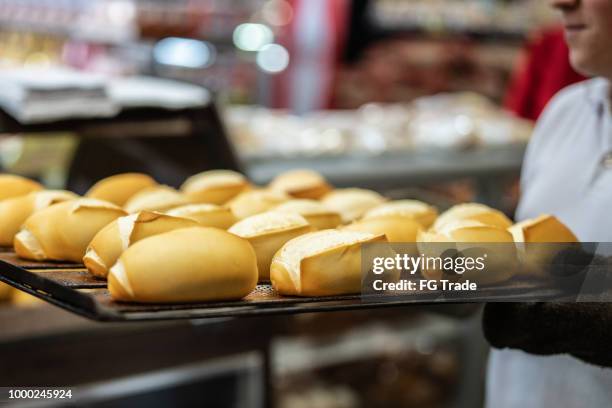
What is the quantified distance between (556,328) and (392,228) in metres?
0.20

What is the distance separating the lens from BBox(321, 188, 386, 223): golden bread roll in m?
1.02

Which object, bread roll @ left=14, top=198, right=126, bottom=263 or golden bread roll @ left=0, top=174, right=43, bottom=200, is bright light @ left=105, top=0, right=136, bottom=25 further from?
bread roll @ left=14, top=198, right=126, bottom=263

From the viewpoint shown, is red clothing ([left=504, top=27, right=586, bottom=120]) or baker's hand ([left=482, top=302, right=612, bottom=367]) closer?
baker's hand ([left=482, top=302, right=612, bottom=367])

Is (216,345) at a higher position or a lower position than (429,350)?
higher

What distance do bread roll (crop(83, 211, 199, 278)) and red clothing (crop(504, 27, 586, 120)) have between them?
2.29m

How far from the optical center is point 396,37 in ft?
16.5

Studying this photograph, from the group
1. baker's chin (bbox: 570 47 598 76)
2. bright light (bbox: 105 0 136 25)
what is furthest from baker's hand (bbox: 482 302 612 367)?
bright light (bbox: 105 0 136 25)

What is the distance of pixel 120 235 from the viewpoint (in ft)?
2.54

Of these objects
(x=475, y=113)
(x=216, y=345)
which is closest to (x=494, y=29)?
(x=475, y=113)

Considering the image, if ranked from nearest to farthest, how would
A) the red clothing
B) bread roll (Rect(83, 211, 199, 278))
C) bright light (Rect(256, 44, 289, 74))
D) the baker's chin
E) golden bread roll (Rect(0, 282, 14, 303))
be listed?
bread roll (Rect(83, 211, 199, 278)), the baker's chin, golden bread roll (Rect(0, 282, 14, 303)), the red clothing, bright light (Rect(256, 44, 289, 74))

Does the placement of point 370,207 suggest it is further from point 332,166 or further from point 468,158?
point 468,158

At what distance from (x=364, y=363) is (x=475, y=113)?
1.09m

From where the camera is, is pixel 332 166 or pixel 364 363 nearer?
pixel 332 166

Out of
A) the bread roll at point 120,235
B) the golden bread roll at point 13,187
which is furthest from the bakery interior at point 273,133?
the golden bread roll at point 13,187
